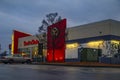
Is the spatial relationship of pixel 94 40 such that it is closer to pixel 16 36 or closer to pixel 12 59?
pixel 12 59

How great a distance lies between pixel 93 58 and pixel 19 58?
42.4 ft

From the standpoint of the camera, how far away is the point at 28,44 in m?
86.6

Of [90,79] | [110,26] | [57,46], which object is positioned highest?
[110,26]

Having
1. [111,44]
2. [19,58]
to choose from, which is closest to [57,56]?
[111,44]

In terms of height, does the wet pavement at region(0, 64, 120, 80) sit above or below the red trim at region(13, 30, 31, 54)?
below

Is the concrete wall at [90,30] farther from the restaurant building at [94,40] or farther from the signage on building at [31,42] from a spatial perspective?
the signage on building at [31,42]

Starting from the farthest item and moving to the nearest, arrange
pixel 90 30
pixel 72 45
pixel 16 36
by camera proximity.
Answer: pixel 16 36 < pixel 72 45 < pixel 90 30

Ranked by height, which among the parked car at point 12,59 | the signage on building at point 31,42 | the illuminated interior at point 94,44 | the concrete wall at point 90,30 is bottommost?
the parked car at point 12,59

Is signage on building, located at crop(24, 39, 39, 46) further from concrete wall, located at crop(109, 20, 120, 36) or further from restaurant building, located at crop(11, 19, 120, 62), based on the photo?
concrete wall, located at crop(109, 20, 120, 36)

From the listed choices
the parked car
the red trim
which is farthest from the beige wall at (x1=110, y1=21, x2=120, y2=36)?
the red trim

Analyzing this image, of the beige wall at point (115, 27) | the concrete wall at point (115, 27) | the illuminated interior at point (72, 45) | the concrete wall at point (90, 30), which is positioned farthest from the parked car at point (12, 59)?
the illuminated interior at point (72, 45)

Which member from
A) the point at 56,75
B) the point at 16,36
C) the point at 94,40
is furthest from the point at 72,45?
the point at 56,75

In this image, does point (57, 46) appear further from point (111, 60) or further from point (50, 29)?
point (111, 60)

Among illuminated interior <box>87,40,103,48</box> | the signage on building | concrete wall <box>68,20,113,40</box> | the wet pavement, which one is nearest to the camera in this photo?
the wet pavement
